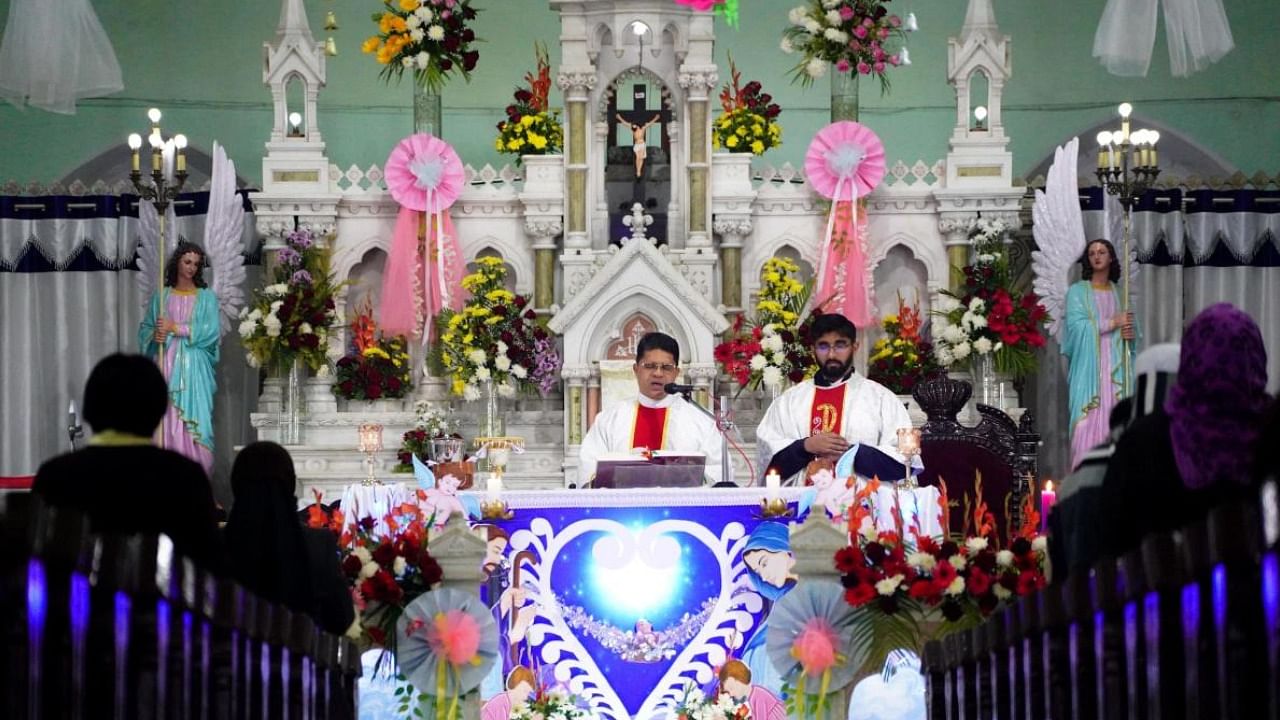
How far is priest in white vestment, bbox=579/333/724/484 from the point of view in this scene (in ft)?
31.8

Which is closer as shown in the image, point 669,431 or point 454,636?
point 454,636

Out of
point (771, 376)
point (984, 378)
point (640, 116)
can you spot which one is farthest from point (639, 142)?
point (984, 378)

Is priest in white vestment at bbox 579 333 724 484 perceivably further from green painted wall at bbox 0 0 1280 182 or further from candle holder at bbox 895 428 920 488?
green painted wall at bbox 0 0 1280 182

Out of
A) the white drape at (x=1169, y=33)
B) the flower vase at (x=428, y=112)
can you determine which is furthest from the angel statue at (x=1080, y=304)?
the flower vase at (x=428, y=112)

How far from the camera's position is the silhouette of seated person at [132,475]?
462 cm

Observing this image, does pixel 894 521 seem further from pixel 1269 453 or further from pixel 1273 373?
pixel 1273 373

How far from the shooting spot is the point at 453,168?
495 inches

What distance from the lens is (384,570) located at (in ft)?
22.6

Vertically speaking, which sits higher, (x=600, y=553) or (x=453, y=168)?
(x=453, y=168)

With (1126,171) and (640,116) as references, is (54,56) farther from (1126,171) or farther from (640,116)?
(1126,171)

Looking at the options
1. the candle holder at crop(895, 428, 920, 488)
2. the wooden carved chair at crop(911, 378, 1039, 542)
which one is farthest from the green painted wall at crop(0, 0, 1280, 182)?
the candle holder at crop(895, 428, 920, 488)

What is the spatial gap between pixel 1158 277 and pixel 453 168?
4791mm

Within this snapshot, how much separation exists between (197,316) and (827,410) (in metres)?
4.62

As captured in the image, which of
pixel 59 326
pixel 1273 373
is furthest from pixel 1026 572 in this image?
pixel 59 326
